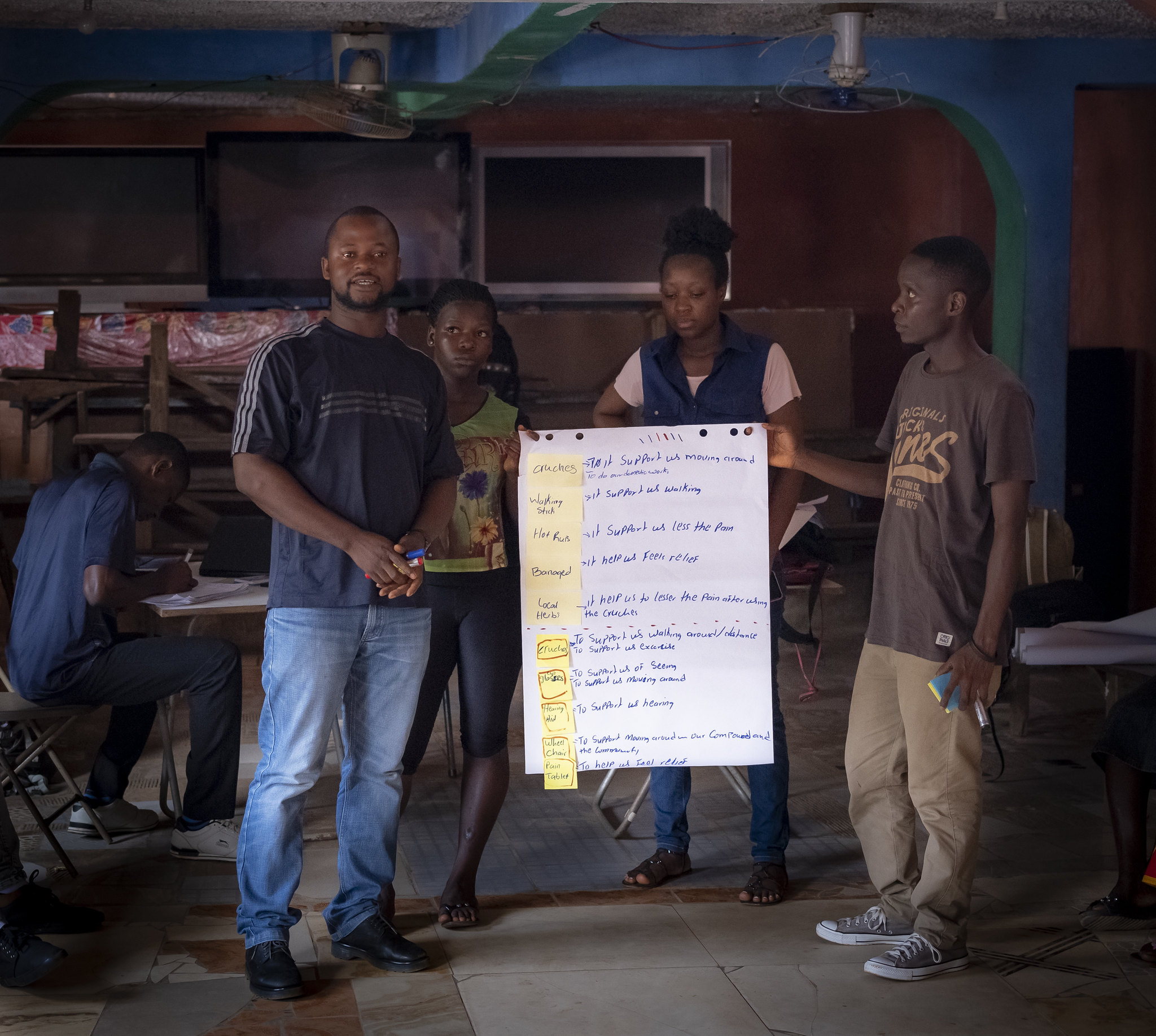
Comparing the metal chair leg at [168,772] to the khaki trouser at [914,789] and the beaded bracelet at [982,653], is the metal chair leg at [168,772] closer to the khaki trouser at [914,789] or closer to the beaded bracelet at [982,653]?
the khaki trouser at [914,789]

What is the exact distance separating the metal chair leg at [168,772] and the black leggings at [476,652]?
48.7 inches

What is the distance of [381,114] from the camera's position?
7387 mm

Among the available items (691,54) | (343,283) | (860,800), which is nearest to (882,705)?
(860,800)

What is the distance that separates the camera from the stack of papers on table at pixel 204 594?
433cm

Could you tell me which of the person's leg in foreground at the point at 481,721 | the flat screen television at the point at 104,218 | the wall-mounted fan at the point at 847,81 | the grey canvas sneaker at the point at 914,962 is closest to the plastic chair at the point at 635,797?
the person's leg in foreground at the point at 481,721

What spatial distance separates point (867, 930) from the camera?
330 centimetres

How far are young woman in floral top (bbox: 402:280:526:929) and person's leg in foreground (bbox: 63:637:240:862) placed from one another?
0.80 meters

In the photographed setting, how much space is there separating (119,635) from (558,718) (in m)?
1.60

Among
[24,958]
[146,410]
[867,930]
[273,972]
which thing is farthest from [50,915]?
[146,410]

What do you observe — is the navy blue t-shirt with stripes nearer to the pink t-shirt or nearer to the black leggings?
the black leggings

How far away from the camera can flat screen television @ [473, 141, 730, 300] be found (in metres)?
10.1

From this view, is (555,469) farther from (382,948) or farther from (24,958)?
(24,958)

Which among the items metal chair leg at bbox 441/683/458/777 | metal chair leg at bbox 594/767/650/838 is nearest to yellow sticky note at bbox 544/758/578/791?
metal chair leg at bbox 594/767/650/838

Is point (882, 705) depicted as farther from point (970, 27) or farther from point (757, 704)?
point (970, 27)
